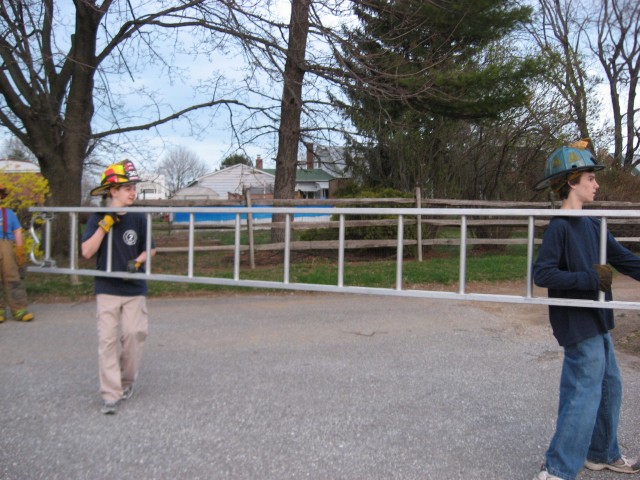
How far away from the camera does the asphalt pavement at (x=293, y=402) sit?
123 inches

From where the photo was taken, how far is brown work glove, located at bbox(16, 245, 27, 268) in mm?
6543

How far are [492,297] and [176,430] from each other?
2249 millimetres

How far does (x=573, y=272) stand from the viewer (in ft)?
9.29

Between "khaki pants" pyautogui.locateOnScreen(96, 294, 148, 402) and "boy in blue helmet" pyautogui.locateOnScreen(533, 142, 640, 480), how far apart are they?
9.50 ft

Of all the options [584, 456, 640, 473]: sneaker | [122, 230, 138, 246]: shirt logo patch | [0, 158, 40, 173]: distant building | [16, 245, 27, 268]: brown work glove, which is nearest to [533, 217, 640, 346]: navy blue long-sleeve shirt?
[584, 456, 640, 473]: sneaker

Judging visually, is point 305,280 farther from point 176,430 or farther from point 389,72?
point 176,430

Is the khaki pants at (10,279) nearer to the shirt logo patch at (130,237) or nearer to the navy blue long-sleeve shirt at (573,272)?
the shirt logo patch at (130,237)

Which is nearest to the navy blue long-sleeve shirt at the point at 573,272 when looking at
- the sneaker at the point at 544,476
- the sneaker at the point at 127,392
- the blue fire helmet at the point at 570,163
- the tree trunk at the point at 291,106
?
the blue fire helmet at the point at 570,163

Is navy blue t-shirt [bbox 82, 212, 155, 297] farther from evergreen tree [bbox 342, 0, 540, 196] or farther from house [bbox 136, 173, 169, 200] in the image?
evergreen tree [bbox 342, 0, 540, 196]

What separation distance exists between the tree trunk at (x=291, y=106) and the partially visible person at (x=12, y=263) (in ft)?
20.3

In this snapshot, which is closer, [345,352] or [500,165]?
[345,352]

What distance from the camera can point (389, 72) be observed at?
11672 millimetres

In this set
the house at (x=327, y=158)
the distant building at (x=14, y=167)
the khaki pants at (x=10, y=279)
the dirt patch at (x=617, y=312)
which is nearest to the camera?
the dirt patch at (x=617, y=312)

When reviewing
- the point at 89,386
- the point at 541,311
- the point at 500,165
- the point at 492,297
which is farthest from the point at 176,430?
the point at 500,165
